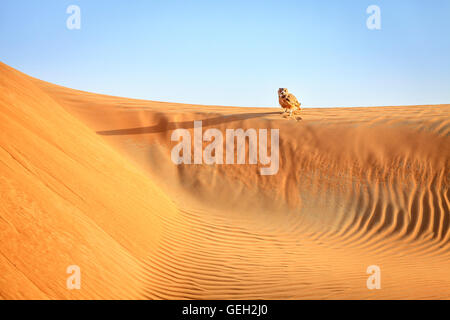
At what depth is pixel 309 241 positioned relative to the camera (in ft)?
25.7

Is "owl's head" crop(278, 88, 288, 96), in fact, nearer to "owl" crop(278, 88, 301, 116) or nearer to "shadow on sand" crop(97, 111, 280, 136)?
"owl" crop(278, 88, 301, 116)

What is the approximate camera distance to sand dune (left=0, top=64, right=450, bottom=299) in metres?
4.41

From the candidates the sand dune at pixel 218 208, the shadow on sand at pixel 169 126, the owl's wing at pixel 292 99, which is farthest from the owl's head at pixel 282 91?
the shadow on sand at pixel 169 126

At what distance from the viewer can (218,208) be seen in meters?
9.52

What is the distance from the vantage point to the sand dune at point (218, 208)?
14.5 ft

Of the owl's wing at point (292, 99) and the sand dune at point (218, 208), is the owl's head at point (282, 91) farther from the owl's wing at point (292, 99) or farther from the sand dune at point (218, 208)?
the sand dune at point (218, 208)

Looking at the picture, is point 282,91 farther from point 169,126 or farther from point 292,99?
point 169,126

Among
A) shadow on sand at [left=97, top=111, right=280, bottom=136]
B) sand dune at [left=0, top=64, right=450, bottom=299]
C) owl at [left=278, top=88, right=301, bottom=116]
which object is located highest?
owl at [left=278, top=88, right=301, bottom=116]

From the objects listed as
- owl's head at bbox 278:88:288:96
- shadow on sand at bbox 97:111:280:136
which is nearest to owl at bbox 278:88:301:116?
owl's head at bbox 278:88:288:96

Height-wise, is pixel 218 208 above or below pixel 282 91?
below

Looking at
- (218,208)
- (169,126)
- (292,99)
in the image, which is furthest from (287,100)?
(218,208)

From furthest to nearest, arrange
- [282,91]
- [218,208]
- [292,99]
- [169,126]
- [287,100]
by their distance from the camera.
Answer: [292,99]
[287,100]
[282,91]
[169,126]
[218,208]
